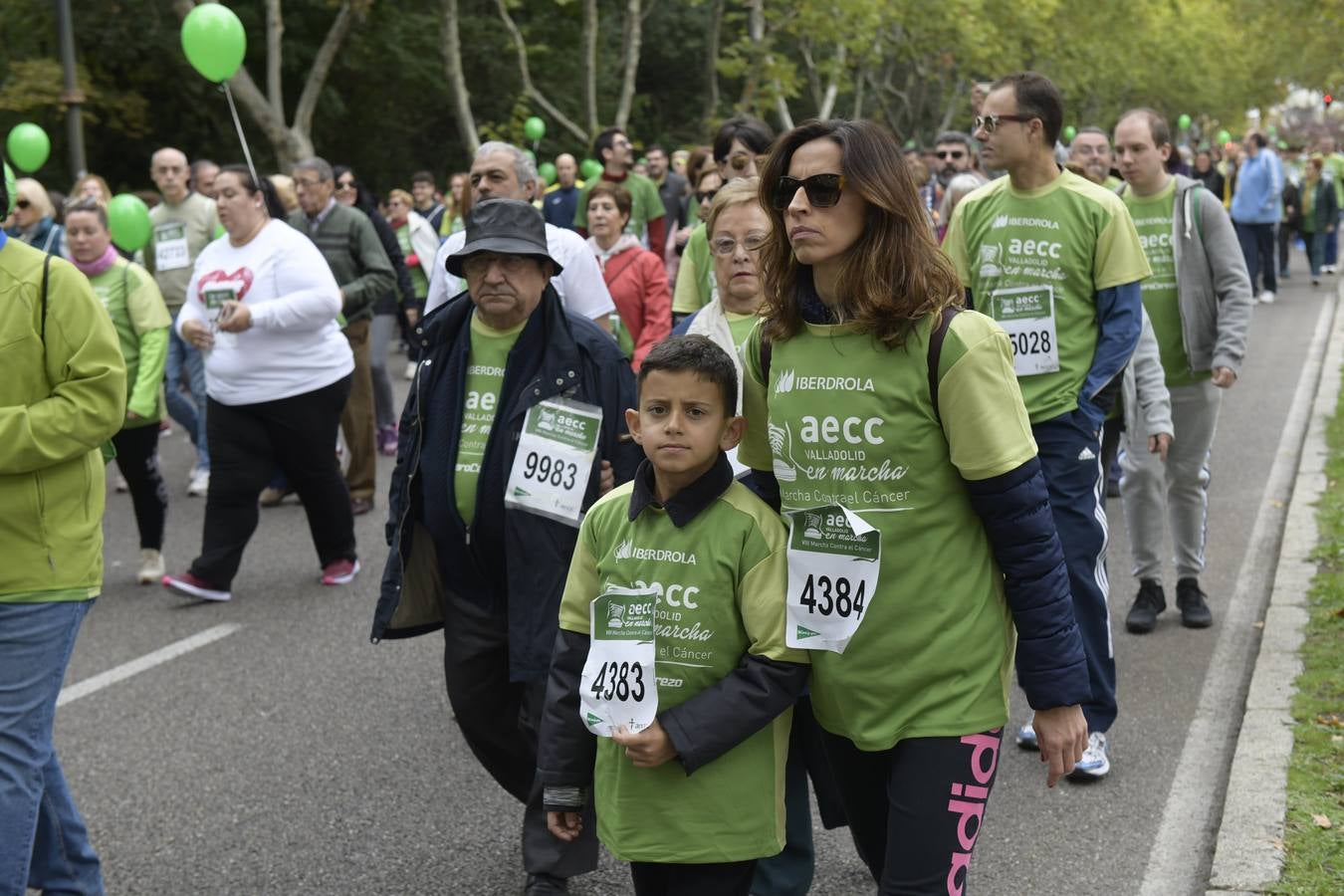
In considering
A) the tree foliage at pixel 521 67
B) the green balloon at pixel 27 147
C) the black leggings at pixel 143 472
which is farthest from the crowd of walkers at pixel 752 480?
the tree foliage at pixel 521 67

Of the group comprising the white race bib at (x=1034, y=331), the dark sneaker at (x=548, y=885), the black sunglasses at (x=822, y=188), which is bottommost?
the dark sneaker at (x=548, y=885)

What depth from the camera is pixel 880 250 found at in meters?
3.05

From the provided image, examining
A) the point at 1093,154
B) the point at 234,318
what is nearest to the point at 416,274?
the point at 234,318

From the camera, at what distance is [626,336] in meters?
7.46

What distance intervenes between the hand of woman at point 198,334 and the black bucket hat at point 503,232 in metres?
3.81

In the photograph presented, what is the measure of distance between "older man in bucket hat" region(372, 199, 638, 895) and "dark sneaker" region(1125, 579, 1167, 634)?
329 centimetres

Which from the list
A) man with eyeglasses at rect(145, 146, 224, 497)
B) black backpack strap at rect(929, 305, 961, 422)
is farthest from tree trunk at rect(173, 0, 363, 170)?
black backpack strap at rect(929, 305, 961, 422)

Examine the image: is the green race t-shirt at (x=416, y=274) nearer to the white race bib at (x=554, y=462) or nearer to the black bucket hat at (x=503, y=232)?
the black bucket hat at (x=503, y=232)

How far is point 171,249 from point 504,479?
7849 mm

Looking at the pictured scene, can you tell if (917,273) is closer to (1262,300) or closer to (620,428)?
(620,428)

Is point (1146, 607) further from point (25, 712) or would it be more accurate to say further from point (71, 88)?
point (71, 88)

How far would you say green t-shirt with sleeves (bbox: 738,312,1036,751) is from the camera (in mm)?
3016

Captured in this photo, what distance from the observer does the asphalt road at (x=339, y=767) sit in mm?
4750

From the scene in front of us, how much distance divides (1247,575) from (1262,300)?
14.8m
